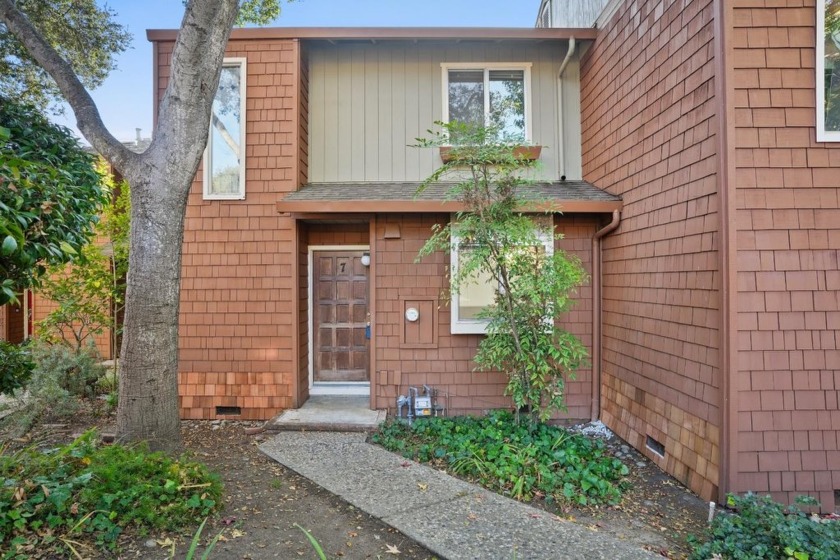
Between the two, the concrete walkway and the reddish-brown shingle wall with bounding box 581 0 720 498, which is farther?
the reddish-brown shingle wall with bounding box 581 0 720 498

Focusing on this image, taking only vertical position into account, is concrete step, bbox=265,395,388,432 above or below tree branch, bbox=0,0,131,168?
below

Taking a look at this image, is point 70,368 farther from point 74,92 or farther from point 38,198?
point 38,198

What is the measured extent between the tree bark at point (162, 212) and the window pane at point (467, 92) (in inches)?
118

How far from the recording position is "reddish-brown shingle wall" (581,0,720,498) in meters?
3.57

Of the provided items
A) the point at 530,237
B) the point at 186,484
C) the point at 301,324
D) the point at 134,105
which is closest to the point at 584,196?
the point at 530,237

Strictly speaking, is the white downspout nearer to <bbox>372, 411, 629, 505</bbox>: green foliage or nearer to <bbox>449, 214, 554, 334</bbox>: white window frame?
<bbox>449, 214, 554, 334</bbox>: white window frame

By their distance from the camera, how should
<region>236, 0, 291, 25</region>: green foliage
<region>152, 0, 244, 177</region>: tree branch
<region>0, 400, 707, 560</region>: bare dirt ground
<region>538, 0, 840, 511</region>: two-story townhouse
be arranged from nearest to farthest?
<region>0, 400, 707, 560</region>: bare dirt ground → <region>538, 0, 840, 511</region>: two-story townhouse → <region>152, 0, 244, 177</region>: tree branch → <region>236, 0, 291, 25</region>: green foliage

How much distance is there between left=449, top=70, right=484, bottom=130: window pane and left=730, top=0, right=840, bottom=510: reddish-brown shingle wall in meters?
3.15

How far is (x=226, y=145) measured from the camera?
18.4ft

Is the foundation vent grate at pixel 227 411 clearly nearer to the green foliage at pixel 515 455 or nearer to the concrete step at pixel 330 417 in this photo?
the concrete step at pixel 330 417

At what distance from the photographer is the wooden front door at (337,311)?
6.18 metres

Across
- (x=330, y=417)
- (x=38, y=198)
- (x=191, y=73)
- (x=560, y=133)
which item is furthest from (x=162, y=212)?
(x=560, y=133)

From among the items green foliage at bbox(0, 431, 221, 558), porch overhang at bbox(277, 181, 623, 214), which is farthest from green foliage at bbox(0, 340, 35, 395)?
porch overhang at bbox(277, 181, 623, 214)

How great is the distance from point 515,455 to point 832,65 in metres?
3.88
